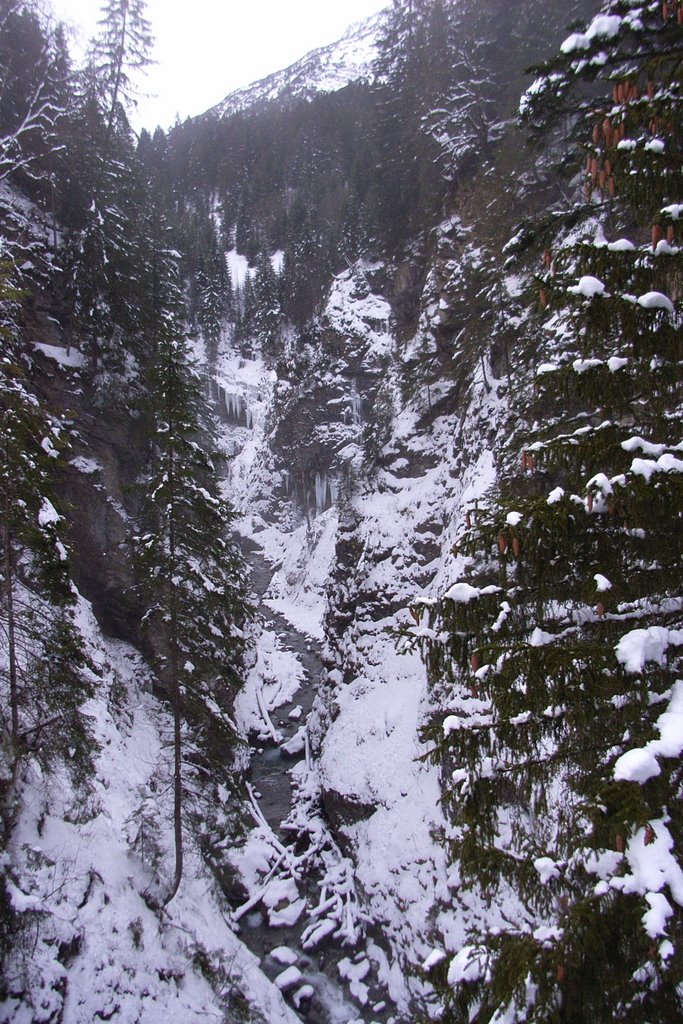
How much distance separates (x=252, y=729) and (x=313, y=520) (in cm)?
3055

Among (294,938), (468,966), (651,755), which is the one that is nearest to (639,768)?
(651,755)

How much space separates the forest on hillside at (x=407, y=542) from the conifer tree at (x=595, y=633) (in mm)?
28

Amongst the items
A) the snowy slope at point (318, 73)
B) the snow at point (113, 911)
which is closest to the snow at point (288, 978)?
the snow at point (113, 911)

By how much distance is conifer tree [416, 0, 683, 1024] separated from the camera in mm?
3262

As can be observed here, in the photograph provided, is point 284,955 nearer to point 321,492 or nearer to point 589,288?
point 589,288

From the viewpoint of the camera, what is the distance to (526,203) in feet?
89.1

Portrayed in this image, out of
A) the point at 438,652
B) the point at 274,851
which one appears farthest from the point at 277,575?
the point at 438,652

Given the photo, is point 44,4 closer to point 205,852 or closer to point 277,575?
point 205,852

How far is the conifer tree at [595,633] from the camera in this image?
326 centimetres

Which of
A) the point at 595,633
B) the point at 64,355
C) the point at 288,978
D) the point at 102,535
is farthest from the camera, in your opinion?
the point at 64,355

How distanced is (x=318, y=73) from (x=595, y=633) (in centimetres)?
14698

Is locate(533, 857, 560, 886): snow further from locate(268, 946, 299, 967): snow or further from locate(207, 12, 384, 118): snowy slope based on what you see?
locate(207, 12, 384, 118): snowy slope

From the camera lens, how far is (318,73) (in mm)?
115812

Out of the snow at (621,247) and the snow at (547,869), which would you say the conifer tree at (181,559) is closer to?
the snow at (621,247)
